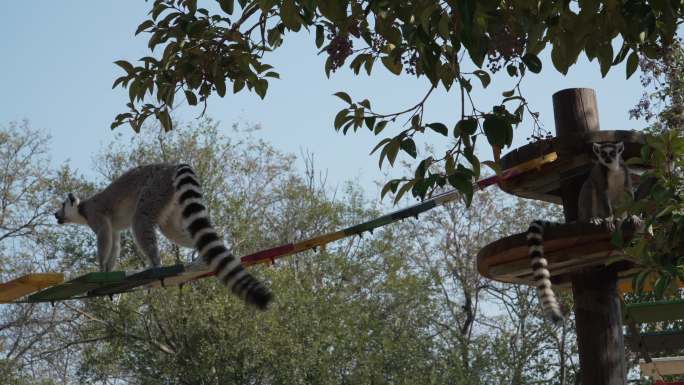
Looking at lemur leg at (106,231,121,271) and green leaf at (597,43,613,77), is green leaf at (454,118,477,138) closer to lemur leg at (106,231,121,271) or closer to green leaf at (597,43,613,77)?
green leaf at (597,43,613,77)

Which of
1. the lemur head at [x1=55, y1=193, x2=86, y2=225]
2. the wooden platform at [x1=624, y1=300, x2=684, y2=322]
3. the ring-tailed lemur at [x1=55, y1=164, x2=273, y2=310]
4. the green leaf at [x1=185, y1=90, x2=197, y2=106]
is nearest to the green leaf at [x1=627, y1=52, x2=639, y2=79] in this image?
the green leaf at [x1=185, y1=90, x2=197, y2=106]

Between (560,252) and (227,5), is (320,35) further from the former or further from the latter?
(560,252)

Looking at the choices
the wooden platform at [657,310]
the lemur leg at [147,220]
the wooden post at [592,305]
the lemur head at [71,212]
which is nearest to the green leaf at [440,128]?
the wooden post at [592,305]

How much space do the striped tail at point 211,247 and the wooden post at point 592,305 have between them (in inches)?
75.1

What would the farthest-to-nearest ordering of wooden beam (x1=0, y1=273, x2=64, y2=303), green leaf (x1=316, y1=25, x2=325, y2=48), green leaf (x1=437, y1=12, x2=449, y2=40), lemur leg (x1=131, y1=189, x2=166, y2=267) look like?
lemur leg (x1=131, y1=189, x2=166, y2=267)
wooden beam (x1=0, y1=273, x2=64, y2=303)
green leaf (x1=316, y1=25, x2=325, y2=48)
green leaf (x1=437, y1=12, x2=449, y2=40)

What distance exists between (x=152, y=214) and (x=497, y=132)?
195 inches

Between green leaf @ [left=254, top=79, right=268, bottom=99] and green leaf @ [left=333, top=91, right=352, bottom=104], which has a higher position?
green leaf @ [left=254, top=79, right=268, bottom=99]

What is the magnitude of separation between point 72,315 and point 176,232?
503 inches

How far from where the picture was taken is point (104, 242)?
27.2 ft

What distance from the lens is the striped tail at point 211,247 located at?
16.3 ft

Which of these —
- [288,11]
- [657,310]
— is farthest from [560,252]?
[288,11]

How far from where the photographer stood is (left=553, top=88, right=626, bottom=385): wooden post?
5.41 m

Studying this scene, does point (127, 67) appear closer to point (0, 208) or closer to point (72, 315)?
point (72, 315)

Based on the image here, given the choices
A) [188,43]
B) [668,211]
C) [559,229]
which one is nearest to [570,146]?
[559,229]
